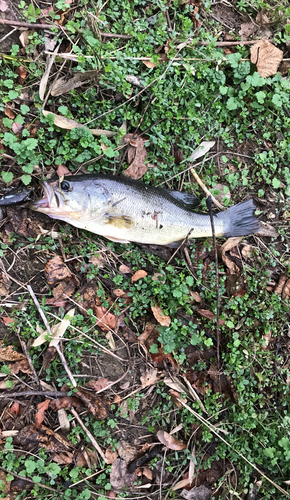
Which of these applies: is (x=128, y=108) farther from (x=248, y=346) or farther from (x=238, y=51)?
(x=248, y=346)

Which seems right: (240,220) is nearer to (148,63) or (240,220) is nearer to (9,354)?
(148,63)

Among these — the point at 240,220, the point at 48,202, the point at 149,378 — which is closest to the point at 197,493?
the point at 149,378

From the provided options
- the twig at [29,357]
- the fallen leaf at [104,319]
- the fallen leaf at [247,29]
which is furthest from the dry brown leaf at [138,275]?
the fallen leaf at [247,29]

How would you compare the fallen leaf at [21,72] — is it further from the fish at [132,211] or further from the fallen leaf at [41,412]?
the fallen leaf at [41,412]

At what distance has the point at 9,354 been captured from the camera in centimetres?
333

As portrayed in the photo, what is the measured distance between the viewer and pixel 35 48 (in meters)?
3.49

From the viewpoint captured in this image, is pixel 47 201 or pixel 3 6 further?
pixel 3 6

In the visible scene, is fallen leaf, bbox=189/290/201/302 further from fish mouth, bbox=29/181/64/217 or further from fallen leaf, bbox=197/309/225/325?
fish mouth, bbox=29/181/64/217

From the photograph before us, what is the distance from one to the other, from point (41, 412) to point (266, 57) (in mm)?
5110

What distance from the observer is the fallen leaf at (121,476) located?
339 cm

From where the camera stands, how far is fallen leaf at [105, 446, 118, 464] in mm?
3404

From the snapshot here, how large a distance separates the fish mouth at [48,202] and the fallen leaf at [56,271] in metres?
0.56

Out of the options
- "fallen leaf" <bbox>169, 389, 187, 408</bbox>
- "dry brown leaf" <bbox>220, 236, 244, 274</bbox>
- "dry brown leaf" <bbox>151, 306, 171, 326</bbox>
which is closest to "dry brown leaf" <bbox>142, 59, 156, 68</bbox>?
"dry brown leaf" <bbox>220, 236, 244, 274</bbox>

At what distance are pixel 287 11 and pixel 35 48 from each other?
3.31m
